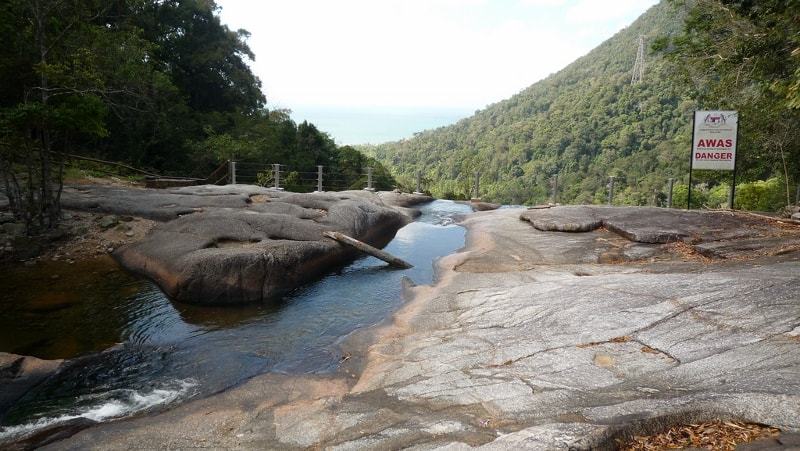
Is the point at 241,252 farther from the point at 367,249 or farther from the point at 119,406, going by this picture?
the point at 119,406

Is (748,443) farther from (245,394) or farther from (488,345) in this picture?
(245,394)

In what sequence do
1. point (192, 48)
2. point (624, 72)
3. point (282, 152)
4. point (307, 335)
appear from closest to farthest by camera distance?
point (307, 335)
point (282, 152)
point (192, 48)
point (624, 72)

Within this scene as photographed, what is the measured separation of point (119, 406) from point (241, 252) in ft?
13.2

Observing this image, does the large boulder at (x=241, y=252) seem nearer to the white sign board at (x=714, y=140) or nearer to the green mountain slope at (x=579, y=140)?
the white sign board at (x=714, y=140)

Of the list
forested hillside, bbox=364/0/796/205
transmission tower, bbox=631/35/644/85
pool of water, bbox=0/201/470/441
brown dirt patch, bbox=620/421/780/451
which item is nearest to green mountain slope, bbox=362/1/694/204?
forested hillside, bbox=364/0/796/205

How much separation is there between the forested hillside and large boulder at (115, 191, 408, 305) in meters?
15.8

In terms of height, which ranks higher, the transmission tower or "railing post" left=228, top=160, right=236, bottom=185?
the transmission tower

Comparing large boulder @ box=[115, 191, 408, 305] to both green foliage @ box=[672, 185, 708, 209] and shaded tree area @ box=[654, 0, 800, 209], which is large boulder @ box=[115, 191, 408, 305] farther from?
green foliage @ box=[672, 185, 708, 209]

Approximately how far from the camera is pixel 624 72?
6228cm

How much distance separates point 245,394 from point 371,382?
4.44ft

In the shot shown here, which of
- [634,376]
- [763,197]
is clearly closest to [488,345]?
[634,376]

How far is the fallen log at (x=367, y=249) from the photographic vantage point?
10.9m

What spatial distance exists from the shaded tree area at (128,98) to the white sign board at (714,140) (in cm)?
1423

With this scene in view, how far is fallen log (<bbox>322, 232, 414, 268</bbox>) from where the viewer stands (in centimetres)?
1091
